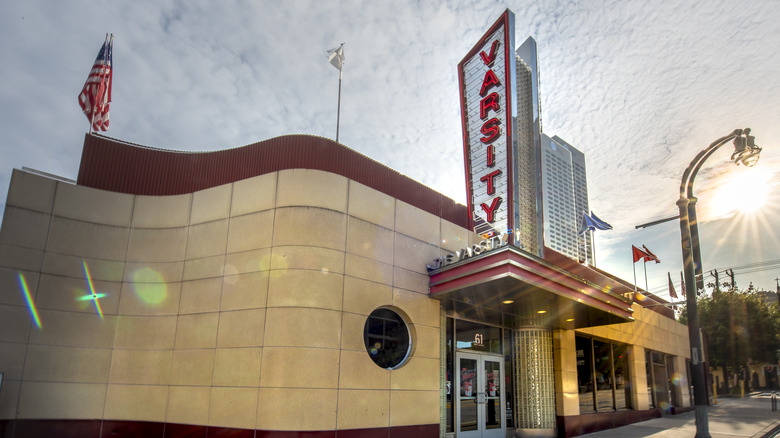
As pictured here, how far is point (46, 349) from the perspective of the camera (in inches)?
414

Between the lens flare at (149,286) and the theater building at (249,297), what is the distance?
3 centimetres

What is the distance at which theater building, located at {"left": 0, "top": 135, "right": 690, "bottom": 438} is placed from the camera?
9711mm

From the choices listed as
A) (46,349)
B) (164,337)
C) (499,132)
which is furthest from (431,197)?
(46,349)

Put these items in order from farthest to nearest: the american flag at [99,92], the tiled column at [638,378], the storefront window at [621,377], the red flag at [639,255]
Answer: the red flag at [639,255] < the tiled column at [638,378] < the storefront window at [621,377] < the american flag at [99,92]

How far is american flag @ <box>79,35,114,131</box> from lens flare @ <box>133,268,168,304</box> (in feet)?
14.9

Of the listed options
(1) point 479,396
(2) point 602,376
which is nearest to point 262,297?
(1) point 479,396

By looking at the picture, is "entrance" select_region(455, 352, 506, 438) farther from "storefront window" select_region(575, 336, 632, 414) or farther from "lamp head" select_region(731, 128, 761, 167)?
"lamp head" select_region(731, 128, 761, 167)

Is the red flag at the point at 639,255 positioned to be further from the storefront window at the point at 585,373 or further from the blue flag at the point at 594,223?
the storefront window at the point at 585,373

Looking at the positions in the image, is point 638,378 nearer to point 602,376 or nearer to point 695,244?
point 602,376

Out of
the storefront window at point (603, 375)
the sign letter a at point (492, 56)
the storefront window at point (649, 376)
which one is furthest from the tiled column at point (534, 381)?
the storefront window at point (649, 376)

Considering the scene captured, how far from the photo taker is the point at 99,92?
523 inches

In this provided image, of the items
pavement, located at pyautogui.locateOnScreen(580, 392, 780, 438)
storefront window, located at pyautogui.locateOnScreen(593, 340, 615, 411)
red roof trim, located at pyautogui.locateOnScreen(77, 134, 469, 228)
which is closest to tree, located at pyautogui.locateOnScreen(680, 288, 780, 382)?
pavement, located at pyautogui.locateOnScreen(580, 392, 780, 438)

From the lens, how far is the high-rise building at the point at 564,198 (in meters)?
26.1

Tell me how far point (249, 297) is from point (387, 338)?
10.8 feet
